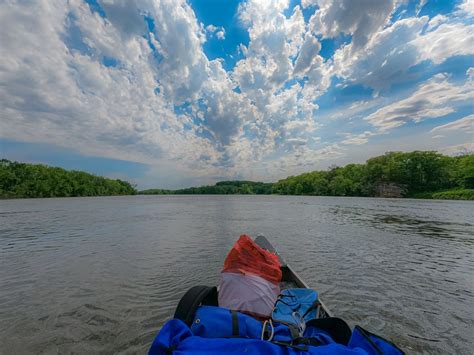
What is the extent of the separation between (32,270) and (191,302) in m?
8.61

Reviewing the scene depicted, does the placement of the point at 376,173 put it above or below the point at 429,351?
above

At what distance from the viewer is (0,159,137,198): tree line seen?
264ft

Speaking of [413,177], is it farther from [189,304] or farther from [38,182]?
[38,182]

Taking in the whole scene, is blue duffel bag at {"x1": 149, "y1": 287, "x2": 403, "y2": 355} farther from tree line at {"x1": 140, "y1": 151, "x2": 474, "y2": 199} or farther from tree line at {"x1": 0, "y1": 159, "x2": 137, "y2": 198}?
tree line at {"x1": 0, "y1": 159, "x2": 137, "y2": 198}

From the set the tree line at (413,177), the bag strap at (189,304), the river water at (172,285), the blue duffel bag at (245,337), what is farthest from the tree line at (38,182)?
the tree line at (413,177)

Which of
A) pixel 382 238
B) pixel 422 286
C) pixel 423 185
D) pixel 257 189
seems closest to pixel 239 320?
pixel 422 286

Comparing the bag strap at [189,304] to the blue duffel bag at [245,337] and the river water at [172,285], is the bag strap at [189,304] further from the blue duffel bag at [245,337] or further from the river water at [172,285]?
the river water at [172,285]

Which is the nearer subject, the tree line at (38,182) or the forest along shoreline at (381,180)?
the forest along shoreline at (381,180)

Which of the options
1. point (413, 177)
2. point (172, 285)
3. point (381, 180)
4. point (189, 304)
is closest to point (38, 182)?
point (172, 285)

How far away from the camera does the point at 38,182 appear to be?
86.4m

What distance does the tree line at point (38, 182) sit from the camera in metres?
80.5

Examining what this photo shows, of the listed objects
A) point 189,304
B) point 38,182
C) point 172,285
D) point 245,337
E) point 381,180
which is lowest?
point 172,285

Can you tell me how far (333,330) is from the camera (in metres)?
3.14

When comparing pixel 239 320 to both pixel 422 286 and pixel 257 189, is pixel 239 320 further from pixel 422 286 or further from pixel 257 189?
pixel 257 189
